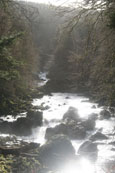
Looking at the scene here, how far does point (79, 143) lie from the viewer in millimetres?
14484

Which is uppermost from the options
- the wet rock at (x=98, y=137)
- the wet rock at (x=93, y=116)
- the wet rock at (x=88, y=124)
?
the wet rock at (x=93, y=116)

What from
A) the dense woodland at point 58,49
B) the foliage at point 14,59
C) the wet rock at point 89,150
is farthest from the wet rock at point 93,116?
the wet rock at point 89,150

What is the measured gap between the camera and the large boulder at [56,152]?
37.3 feet

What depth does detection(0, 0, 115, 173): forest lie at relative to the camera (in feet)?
18.5

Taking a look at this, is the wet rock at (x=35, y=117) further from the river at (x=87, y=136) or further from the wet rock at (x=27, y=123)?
the river at (x=87, y=136)

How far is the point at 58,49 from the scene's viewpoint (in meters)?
10.9

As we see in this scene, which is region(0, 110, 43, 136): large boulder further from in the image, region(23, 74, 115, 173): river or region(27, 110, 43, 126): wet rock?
region(23, 74, 115, 173): river

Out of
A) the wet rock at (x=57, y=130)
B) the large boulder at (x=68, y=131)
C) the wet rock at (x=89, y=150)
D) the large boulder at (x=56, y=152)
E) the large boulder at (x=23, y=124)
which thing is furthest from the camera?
the large boulder at (x=23, y=124)

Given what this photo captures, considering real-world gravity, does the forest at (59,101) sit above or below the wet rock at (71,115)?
below

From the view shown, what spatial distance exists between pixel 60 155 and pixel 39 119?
642 centimetres

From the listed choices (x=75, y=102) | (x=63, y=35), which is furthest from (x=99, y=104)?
(x=63, y=35)

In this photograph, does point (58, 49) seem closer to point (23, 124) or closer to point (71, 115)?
point (23, 124)

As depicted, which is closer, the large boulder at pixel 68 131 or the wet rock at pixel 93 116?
the large boulder at pixel 68 131

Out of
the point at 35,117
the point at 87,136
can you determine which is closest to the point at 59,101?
the point at 35,117
